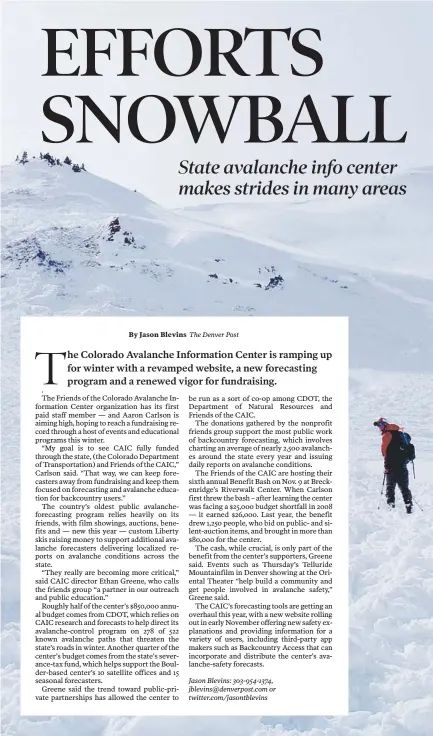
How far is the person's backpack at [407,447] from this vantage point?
26.2 ft

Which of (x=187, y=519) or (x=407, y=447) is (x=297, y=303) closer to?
(x=407, y=447)

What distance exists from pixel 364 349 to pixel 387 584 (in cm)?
309

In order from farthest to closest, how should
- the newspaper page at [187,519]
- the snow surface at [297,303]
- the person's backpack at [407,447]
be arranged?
1. the person's backpack at [407,447]
2. the newspaper page at [187,519]
3. the snow surface at [297,303]

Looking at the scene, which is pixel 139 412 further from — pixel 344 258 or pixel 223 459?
pixel 344 258

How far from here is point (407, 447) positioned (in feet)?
26.2

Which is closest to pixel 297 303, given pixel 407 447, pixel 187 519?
pixel 407 447

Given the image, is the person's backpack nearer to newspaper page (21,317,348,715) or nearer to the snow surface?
the snow surface

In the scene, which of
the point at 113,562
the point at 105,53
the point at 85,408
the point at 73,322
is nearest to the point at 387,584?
the point at 113,562

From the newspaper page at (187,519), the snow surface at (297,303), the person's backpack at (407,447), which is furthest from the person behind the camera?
the person's backpack at (407,447)

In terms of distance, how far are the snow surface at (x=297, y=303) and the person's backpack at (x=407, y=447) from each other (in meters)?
0.25

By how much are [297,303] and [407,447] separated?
285 centimetres

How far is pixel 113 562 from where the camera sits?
7.58m

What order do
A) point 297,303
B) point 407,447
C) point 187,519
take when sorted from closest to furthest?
point 187,519
point 407,447
point 297,303

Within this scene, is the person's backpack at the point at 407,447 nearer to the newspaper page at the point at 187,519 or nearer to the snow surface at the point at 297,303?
the snow surface at the point at 297,303
